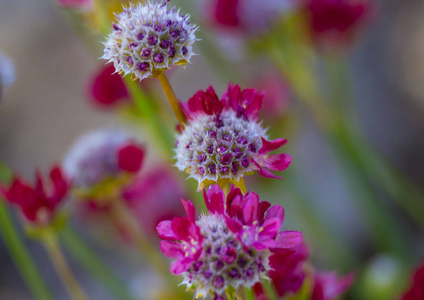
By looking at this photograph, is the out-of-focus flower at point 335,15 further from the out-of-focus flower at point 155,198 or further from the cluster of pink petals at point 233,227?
the cluster of pink petals at point 233,227

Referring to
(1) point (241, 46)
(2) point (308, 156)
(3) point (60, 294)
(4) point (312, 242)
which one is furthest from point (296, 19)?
(3) point (60, 294)

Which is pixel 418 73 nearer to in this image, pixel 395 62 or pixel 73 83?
pixel 395 62

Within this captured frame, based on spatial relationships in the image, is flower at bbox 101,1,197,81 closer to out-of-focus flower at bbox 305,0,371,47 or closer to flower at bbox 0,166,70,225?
flower at bbox 0,166,70,225

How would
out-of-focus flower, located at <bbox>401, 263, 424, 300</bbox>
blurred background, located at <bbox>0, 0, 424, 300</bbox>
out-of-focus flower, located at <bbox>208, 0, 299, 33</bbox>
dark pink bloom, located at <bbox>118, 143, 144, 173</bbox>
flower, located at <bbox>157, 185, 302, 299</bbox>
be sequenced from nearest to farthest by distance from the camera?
1. flower, located at <bbox>157, 185, 302, 299</bbox>
2. out-of-focus flower, located at <bbox>401, 263, 424, 300</bbox>
3. dark pink bloom, located at <bbox>118, 143, 144, 173</bbox>
4. out-of-focus flower, located at <bbox>208, 0, 299, 33</bbox>
5. blurred background, located at <bbox>0, 0, 424, 300</bbox>

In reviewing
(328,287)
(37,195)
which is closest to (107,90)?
(37,195)

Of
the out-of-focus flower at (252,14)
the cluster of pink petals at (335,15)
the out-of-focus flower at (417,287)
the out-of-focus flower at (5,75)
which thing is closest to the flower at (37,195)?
the out-of-focus flower at (5,75)

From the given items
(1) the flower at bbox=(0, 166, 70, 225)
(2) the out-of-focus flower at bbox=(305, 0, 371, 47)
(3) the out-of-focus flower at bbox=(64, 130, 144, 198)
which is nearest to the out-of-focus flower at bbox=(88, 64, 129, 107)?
(3) the out-of-focus flower at bbox=(64, 130, 144, 198)
